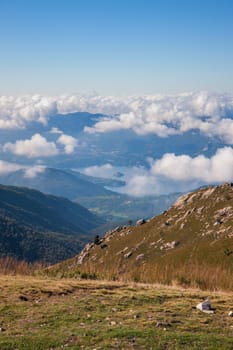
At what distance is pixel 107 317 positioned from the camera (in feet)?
40.2

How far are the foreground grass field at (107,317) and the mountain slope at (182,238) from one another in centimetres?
3788

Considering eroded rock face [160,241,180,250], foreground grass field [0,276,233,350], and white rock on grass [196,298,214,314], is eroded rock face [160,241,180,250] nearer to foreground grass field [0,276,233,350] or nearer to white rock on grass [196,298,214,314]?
foreground grass field [0,276,233,350]

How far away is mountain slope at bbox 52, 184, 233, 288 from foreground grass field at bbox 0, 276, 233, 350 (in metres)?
37.9

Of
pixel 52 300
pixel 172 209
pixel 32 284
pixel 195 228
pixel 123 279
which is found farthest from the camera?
pixel 172 209

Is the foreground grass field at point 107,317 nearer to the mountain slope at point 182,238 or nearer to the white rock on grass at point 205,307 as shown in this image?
the white rock on grass at point 205,307

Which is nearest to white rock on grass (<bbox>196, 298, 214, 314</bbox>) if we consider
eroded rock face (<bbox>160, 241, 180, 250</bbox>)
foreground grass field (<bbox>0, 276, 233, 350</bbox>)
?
foreground grass field (<bbox>0, 276, 233, 350</bbox>)

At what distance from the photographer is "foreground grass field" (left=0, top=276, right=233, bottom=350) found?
9938mm

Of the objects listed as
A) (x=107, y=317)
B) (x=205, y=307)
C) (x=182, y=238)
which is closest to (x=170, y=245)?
(x=182, y=238)

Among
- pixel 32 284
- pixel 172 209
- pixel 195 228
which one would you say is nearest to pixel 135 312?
Answer: pixel 32 284

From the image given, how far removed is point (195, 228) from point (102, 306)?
89.4 m

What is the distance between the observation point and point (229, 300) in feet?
49.6

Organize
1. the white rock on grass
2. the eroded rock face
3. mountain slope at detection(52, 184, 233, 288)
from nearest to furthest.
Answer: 1. the white rock on grass
2. mountain slope at detection(52, 184, 233, 288)
3. the eroded rock face

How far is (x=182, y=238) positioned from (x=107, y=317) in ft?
296

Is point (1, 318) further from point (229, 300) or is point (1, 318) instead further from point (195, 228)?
point (195, 228)
